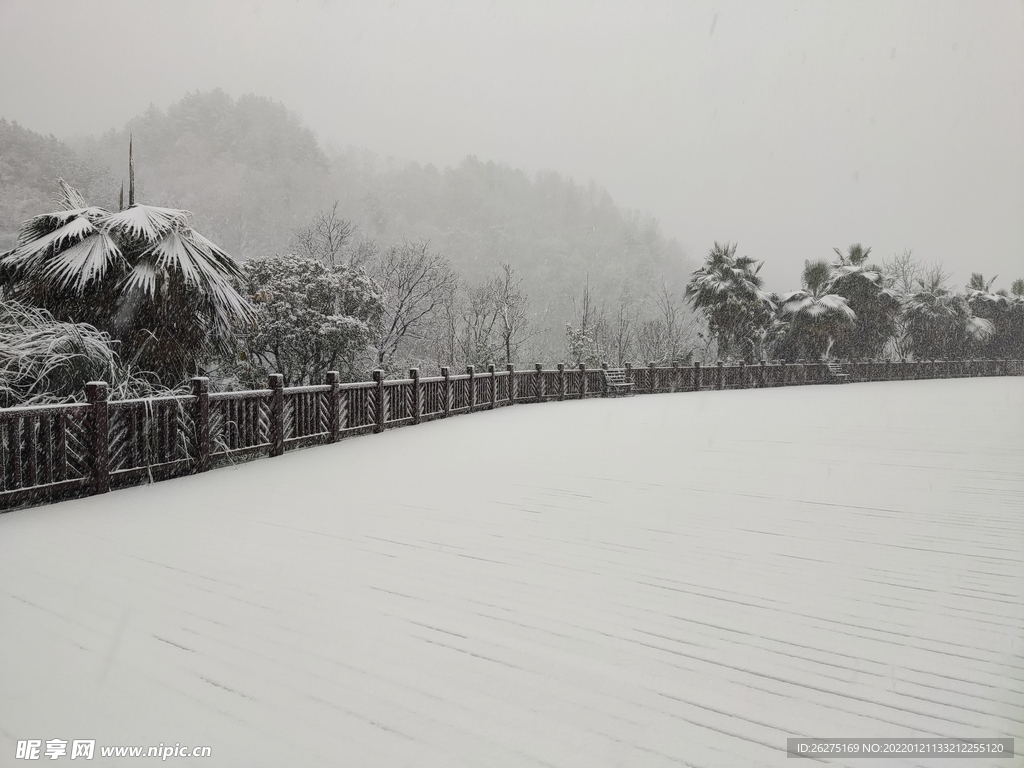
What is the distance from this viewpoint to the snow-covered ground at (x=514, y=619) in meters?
1.97

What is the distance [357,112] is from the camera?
266 ft

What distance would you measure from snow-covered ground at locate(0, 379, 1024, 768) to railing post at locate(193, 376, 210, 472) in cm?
64

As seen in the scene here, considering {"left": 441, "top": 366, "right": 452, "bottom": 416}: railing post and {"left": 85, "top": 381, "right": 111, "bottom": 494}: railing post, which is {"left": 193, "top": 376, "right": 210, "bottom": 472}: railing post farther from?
{"left": 441, "top": 366, "right": 452, "bottom": 416}: railing post

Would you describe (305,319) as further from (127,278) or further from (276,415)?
(127,278)

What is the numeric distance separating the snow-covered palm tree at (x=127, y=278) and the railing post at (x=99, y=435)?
1.65 metres

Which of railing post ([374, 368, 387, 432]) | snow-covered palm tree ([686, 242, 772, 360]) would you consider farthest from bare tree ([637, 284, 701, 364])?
railing post ([374, 368, 387, 432])

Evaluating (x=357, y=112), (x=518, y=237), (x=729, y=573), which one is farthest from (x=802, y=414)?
(x=357, y=112)

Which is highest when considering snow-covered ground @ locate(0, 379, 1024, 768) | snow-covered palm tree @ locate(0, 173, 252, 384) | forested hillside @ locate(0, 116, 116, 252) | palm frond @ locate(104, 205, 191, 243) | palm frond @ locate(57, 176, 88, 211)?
forested hillside @ locate(0, 116, 116, 252)

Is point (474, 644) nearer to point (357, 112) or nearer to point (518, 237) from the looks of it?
point (518, 237)

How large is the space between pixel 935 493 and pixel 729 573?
3284 mm

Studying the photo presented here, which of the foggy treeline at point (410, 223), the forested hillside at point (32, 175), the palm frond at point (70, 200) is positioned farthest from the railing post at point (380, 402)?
the forested hillside at point (32, 175)

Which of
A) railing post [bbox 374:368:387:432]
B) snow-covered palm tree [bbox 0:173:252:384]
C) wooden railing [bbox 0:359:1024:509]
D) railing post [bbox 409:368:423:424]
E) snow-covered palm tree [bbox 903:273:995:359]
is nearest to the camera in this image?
wooden railing [bbox 0:359:1024:509]

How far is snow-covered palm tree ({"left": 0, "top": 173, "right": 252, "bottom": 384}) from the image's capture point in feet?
21.5

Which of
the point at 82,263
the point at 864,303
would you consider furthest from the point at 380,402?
the point at 864,303
